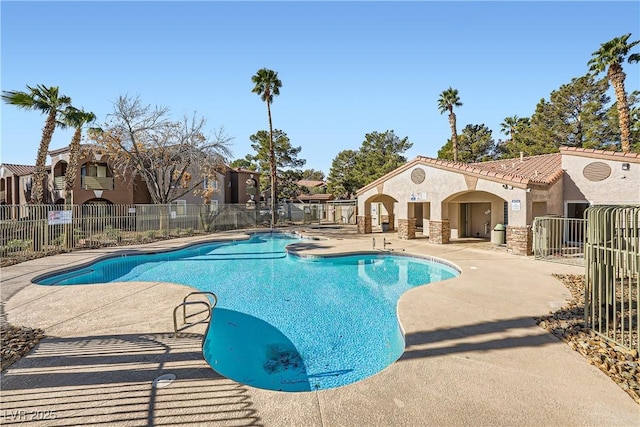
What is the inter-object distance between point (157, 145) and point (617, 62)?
104ft

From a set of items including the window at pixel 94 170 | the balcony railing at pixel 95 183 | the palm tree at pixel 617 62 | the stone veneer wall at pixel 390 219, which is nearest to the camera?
the palm tree at pixel 617 62

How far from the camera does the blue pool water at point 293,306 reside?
5.43m

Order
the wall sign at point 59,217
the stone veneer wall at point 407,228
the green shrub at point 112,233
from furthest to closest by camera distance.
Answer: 1. the stone veneer wall at point 407,228
2. the green shrub at point 112,233
3. the wall sign at point 59,217

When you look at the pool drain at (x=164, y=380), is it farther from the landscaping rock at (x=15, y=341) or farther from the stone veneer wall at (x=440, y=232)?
the stone veneer wall at (x=440, y=232)

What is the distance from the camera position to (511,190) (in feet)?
43.7

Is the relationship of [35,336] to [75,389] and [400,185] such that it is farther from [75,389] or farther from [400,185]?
[400,185]

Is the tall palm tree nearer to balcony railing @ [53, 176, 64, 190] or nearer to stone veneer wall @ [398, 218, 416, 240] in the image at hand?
balcony railing @ [53, 176, 64, 190]

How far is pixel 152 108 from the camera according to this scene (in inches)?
882


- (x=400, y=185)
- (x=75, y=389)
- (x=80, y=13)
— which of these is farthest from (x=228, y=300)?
(x=400, y=185)

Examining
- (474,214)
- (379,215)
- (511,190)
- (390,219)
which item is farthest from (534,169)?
(379,215)

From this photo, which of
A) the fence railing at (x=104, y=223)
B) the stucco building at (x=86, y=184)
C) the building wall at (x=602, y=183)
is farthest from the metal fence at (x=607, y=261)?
the stucco building at (x=86, y=184)

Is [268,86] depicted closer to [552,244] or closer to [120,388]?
[552,244]

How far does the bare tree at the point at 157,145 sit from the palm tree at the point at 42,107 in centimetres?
372

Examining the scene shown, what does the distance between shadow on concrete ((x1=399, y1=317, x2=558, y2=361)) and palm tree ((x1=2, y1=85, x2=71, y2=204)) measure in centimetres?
2152
